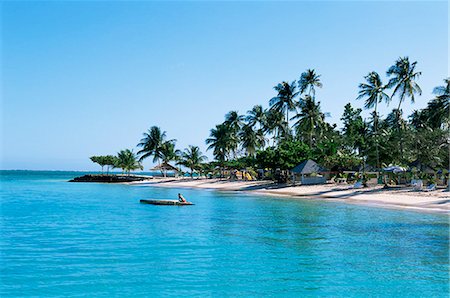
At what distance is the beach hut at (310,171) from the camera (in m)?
46.8

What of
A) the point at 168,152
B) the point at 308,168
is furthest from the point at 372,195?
the point at 168,152

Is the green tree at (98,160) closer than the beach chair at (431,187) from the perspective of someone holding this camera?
No

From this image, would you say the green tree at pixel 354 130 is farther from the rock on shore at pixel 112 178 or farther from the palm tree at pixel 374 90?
the rock on shore at pixel 112 178

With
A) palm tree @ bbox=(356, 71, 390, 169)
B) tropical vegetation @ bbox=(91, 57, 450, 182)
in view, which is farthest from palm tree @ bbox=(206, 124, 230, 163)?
palm tree @ bbox=(356, 71, 390, 169)

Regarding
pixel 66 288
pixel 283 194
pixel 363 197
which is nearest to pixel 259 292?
pixel 66 288

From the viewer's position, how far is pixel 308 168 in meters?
46.9

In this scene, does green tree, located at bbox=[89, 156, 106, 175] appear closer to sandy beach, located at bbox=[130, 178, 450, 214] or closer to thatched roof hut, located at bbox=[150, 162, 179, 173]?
thatched roof hut, located at bbox=[150, 162, 179, 173]

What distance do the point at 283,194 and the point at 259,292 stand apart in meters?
32.3

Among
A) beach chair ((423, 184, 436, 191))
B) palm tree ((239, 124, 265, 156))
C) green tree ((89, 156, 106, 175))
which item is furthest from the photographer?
green tree ((89, 156, 106, 175))

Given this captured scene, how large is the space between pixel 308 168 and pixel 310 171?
1.34 ft

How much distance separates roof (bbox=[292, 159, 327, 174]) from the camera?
46.7 m

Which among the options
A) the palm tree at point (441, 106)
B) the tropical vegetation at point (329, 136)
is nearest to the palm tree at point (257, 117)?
the tropical vegetation at point (329, 136)

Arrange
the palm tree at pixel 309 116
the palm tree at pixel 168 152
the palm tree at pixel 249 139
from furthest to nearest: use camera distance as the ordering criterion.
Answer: the palm tree at pixel 168 152
the palm tree at pixel 249 139
the palm tree at pixel 309 116

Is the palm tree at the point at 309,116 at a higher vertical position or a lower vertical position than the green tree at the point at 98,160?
higher
